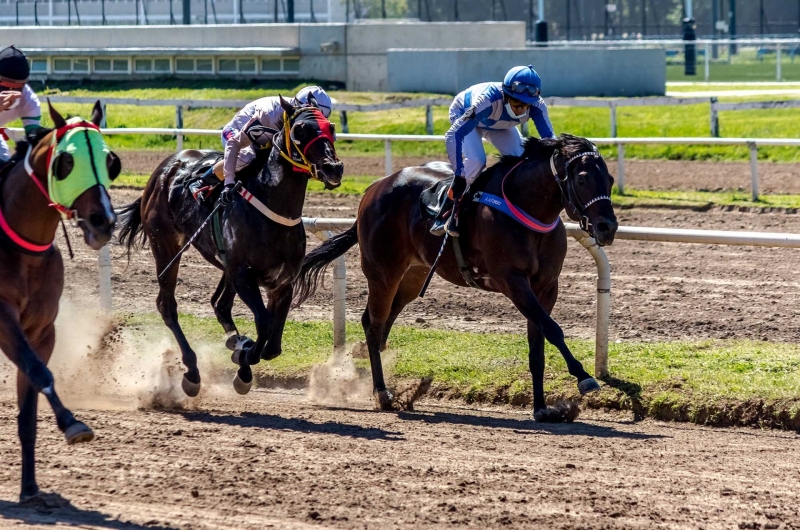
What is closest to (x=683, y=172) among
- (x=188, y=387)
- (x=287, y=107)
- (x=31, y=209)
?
(x=287, y=107)

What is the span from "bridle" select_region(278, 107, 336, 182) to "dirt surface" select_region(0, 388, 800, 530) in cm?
155

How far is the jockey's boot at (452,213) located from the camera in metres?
7.27

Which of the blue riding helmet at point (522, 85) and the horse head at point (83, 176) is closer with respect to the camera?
the horse head at point (83, 176)

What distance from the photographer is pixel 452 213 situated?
7.30 m

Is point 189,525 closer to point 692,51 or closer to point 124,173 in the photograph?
point 124,173

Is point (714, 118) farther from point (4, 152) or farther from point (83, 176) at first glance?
point (83, 176)

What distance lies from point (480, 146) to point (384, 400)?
179 centimetres

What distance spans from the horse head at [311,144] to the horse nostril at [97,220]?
7.35ft

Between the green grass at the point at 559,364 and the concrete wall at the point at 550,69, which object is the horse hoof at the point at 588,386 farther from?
the concrete wall at the point at 550,69

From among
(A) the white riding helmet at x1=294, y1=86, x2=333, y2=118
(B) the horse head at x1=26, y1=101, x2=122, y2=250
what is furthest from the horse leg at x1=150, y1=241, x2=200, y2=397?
(B) the horse head at x1=26, y1=101, x2=122, y2=250

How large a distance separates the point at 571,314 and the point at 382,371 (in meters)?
2.14

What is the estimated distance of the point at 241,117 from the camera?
7.95 meters

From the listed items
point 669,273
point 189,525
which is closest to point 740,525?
point 189,525

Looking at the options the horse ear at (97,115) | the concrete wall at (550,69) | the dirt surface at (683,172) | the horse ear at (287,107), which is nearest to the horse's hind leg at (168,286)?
the horse ear at (287,107)
